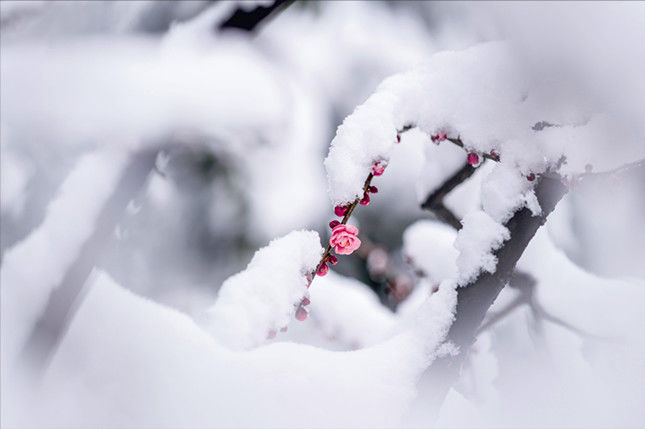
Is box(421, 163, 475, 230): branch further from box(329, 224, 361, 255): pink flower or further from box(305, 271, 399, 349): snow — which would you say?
box(305, 271, 399, 349): snow

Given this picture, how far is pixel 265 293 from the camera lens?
848 millimetres

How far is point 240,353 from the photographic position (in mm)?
947

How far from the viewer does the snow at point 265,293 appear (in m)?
0.80

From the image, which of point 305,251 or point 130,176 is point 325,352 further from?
point 130,176

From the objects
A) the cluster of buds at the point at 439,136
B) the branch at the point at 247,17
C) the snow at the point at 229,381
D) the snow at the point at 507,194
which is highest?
the cluster of buds at the point at 439,136

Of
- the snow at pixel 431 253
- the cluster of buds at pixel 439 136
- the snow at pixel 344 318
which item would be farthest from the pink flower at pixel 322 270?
the snow at pixel 344 318

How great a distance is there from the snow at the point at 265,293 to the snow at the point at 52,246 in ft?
2.55

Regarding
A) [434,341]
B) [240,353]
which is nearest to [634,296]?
[434,341]

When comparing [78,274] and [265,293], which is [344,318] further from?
[265,293]

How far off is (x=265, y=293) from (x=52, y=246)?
993 millimetres

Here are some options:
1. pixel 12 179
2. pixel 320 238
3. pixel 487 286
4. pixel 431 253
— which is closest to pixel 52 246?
pixel 12 179

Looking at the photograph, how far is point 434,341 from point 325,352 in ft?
0.75

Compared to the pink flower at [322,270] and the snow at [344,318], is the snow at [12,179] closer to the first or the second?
the pink flower at [322,270]

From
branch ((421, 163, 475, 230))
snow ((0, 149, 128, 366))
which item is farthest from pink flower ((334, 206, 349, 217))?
snow ((0, 149, 128, 366))
